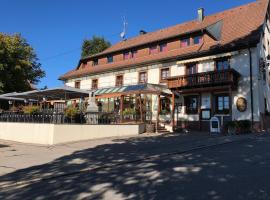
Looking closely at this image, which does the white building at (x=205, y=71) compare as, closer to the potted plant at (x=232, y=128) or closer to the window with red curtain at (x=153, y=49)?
the window with red curtain at (x=153, y=49)

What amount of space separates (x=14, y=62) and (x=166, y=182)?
2870 centimetres

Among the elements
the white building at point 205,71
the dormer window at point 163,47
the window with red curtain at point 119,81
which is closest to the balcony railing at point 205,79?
the white building at point 205,71

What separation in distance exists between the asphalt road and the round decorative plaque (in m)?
13.7

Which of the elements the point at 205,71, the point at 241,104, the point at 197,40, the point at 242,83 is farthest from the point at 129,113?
the point at 197,40

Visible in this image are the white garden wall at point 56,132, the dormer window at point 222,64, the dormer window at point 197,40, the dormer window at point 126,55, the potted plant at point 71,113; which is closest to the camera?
the white garden wall at point 56,132

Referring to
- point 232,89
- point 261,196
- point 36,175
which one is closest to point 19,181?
point 36,175

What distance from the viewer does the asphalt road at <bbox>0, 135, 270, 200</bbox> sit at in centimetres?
634

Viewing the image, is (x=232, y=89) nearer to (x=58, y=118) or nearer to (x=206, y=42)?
(x=206, y=42)

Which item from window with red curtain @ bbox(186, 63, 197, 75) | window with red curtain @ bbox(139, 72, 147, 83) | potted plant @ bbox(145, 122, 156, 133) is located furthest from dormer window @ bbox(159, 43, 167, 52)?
potted plant @ bbox(145, 122, 156, 133)

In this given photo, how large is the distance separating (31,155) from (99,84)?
22.2 meters

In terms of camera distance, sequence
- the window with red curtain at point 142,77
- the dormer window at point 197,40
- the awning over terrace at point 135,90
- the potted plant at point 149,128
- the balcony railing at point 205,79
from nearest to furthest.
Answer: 1. the potted plant at point 149,128
2. the balcony railing at point 205,79
3. the awning over terrace at point 135,90
4. the dormer window at point 197,40
5. the window with red curtain at point 142,77

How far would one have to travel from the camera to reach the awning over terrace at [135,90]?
909 inches

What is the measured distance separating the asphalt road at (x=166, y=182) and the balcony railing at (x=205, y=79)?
1312cm

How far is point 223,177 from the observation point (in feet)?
24.9
